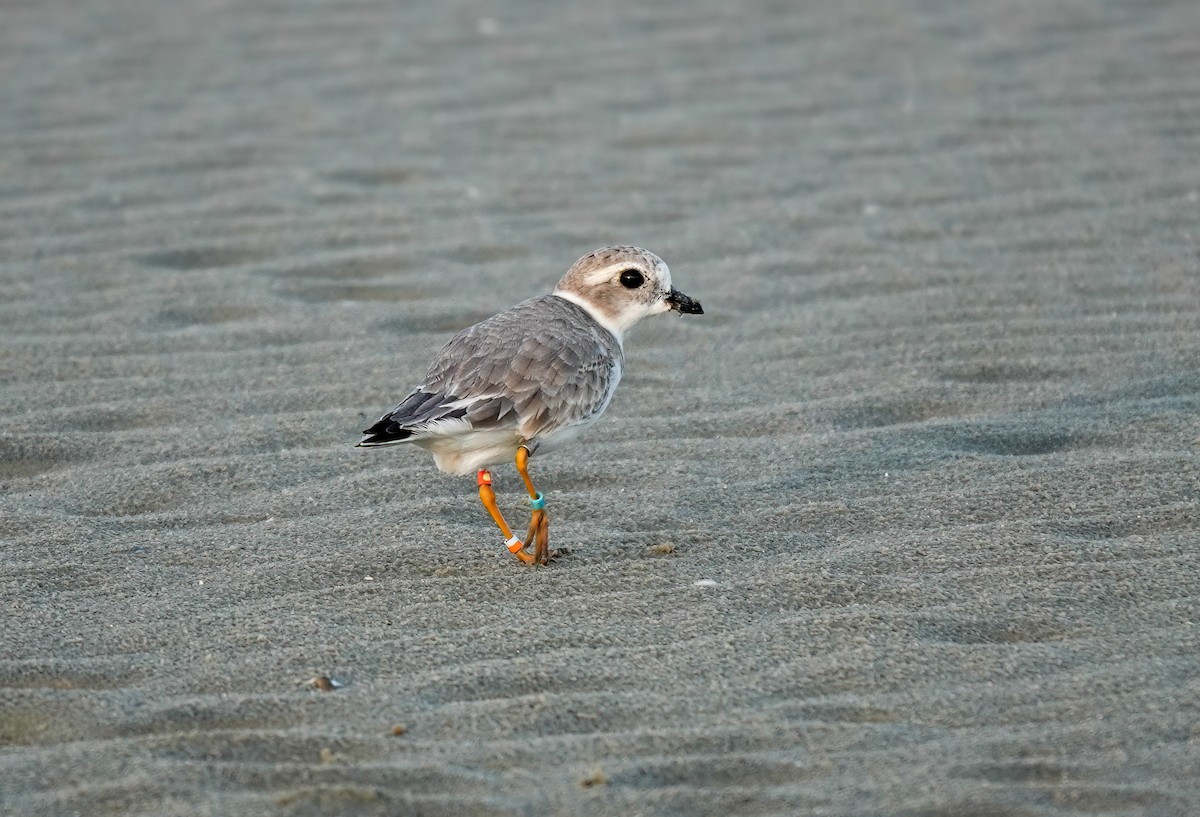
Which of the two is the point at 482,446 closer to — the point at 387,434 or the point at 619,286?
the point at 387,434

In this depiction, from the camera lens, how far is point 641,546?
187 inches

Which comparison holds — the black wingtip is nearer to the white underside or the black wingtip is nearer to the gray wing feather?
the gray wing feather

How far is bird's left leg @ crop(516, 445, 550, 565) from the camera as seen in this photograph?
4586 mm

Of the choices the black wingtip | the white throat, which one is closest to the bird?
the black wingtip

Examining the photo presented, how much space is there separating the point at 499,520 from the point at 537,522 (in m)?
0.12

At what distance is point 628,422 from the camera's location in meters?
5.80

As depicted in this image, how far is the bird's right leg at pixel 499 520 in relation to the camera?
15.1 ft

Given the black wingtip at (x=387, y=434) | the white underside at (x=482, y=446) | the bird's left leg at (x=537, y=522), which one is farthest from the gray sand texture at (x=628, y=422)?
the black wingtip at (x=387, y=434)

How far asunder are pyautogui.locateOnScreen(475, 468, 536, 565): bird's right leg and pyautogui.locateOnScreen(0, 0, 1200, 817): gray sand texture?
0.25ft

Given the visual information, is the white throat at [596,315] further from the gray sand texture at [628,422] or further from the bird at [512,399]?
the gray sand texture at [628,422]

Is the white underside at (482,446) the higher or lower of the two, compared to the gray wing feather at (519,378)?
lower

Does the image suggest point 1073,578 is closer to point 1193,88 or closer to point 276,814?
point 276,814

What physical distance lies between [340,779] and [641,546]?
1582 mm

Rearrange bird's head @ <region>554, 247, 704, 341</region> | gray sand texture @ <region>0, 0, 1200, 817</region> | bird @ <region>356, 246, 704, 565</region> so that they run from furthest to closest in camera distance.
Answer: bird's head @ <region>554, 247, 704, 341</region>, bird @ <region>356, 246, 704, 565</region>, gray sand texture @ <region>0, 0, 1200, 817</region>
